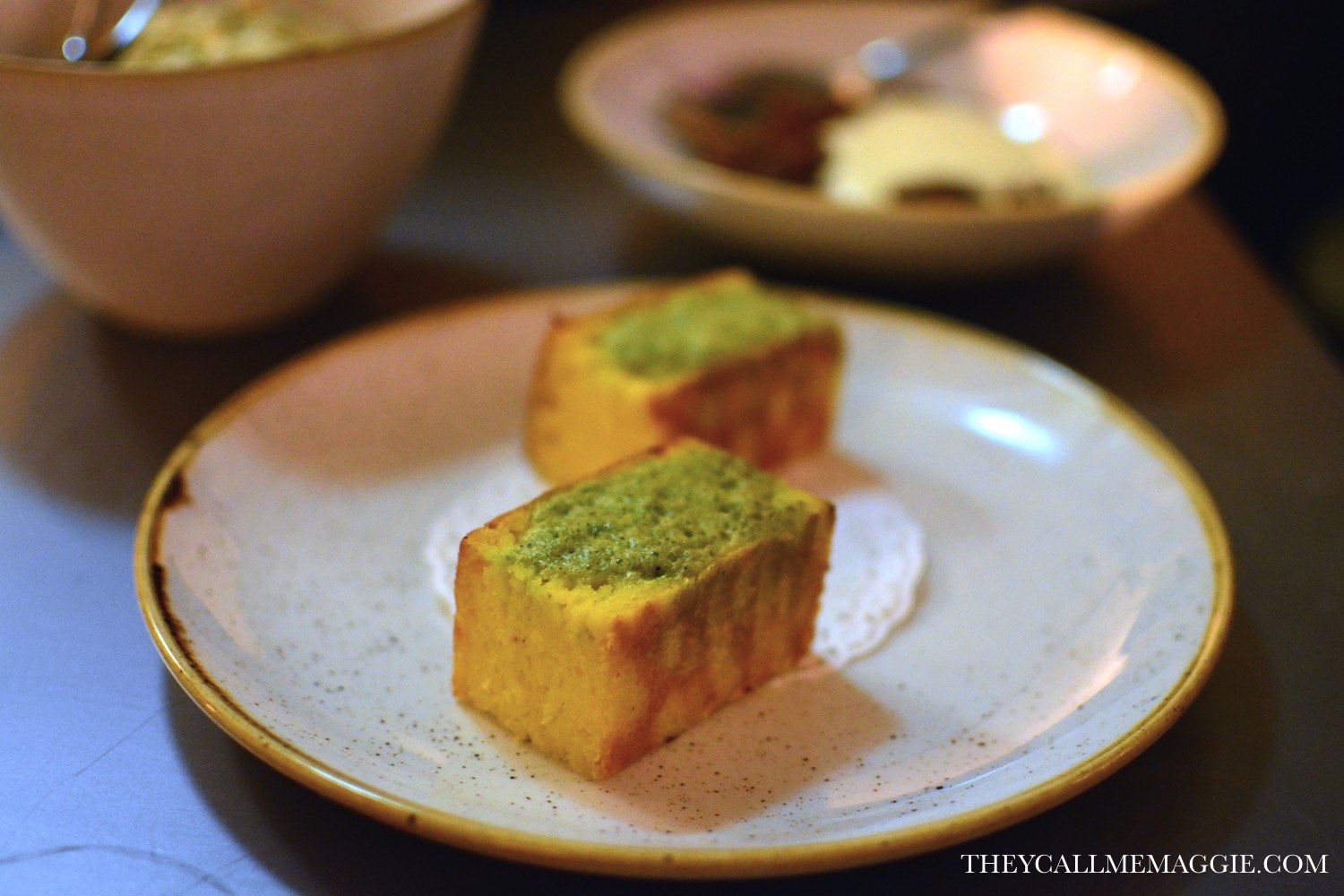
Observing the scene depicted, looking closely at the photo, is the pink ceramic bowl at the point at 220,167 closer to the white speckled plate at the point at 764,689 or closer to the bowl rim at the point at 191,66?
the bowl rim at the point at 191,66

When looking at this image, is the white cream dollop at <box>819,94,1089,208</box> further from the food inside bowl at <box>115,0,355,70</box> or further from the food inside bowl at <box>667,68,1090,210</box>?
the food inside bowl at <box>115,0,355,70</box>

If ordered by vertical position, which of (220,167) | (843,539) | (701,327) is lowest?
(843,539)

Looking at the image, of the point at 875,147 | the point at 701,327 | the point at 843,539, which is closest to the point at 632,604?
the point at 843,539

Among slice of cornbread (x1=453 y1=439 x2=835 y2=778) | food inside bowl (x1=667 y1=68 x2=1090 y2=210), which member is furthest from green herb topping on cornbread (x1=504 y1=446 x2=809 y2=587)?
food inside bowl (x1=667 y1=68 x2=1090 y2=210)

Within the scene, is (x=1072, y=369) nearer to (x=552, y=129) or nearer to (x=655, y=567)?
(x=655, y=567)

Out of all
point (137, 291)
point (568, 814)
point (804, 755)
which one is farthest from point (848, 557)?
point (137, 291)

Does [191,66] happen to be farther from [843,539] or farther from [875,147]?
[875,147]
